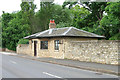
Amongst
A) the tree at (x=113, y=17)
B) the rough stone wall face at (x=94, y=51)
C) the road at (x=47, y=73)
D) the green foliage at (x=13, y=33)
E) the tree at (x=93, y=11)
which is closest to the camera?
the road at (x=47, y=73)

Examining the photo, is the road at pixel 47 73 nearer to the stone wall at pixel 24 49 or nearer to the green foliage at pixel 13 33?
the stone wall at pixel 24 49

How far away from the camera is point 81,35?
67.0ft

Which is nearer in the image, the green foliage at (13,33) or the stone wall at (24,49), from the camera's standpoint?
the stone wall at (24,49)

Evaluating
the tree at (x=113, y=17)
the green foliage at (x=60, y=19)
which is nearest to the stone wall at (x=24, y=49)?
the green foliage at (x=60, y=19)

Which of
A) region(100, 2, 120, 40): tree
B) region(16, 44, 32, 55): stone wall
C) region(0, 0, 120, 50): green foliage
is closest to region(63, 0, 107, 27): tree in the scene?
region(0, 0, 120, 50): green foliage

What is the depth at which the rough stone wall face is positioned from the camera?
13352 mm

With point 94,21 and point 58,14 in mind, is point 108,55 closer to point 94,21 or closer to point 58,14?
point 94,21

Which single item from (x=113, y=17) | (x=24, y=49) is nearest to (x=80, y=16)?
(x=113, y=17)

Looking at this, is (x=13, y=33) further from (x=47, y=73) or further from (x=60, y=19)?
(x=47, y=73)

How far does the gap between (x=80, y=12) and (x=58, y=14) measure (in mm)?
17904

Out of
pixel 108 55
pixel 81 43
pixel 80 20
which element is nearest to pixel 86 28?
pixel 80 20

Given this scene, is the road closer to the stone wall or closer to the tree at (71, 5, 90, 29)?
the stone wall

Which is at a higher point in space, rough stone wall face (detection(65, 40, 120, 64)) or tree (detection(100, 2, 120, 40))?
tree (detection(100, 2, 120, 40))

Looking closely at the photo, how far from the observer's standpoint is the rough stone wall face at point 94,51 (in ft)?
43.8
